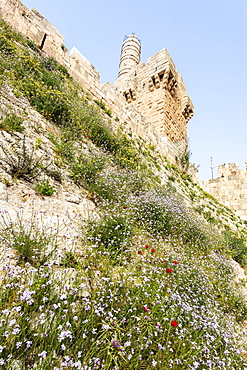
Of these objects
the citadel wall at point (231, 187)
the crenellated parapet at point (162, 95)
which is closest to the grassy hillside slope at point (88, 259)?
the crenellated parapet at point (162, 95)

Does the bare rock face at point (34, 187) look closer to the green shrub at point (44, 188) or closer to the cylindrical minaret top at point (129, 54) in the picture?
the green shrub at point (44, 188)

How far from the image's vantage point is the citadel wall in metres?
13.6

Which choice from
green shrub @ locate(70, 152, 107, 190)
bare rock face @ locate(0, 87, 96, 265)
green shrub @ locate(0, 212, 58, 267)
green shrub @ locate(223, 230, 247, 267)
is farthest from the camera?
green shrub @ locate(223, 230, 247, 267)

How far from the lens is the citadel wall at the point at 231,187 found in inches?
536

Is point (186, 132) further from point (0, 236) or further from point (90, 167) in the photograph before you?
point (0, 236)

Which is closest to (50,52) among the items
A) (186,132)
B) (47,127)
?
(47,127)

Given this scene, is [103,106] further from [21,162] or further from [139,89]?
[139,89]

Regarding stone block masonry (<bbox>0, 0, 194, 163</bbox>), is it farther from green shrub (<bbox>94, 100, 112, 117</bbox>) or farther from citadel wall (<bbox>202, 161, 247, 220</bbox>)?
citadel wall (<bbox>202, 161, 247, 220</bbox>)

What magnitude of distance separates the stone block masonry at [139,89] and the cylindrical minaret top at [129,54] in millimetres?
7237

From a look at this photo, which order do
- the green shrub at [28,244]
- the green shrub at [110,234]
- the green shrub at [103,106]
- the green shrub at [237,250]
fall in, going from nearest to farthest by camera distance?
the green shrub at [28,244]
the green shrub at [110,234]
the green shrub at [237,250]
the green shrub at [103,106]


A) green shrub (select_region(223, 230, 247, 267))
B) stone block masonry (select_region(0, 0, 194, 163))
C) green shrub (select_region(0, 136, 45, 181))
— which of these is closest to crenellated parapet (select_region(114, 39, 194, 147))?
stone block masonry (select_region(0, 0, 194, 163))

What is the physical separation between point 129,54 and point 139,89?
40.8ft

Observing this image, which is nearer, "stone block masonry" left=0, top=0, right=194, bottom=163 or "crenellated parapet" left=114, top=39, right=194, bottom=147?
"stone block masonry" left=0, top=0, right=194, bottom=163

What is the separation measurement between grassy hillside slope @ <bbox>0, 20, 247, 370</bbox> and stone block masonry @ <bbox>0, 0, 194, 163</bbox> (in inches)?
40.8
